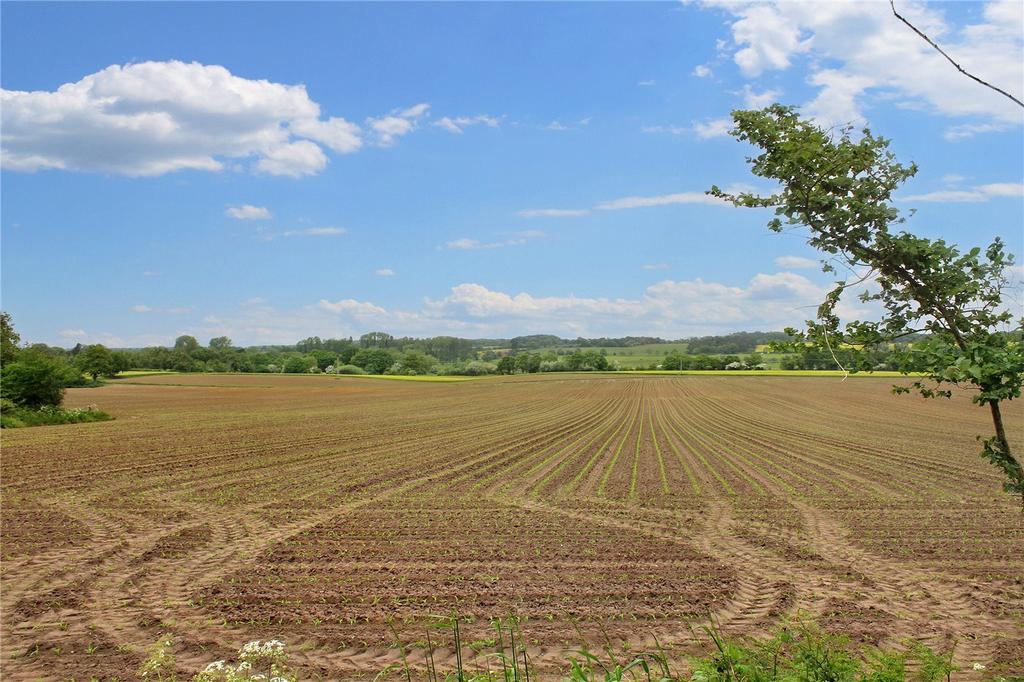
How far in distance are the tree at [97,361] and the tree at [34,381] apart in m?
59.5

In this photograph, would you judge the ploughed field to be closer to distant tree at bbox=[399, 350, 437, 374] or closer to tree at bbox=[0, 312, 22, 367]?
tree at bbox=[0, 312, 22, 367]

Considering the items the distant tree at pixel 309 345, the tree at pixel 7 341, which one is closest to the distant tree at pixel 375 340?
the distant tree at pixel 309 345

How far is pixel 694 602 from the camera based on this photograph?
29.8ft

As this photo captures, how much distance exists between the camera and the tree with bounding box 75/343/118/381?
92.4 m

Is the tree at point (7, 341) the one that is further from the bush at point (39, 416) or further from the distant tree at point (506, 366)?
the distant tree at point (506, 366)

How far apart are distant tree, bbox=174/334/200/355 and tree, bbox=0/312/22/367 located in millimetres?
78062

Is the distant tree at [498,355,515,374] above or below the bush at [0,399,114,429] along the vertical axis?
above

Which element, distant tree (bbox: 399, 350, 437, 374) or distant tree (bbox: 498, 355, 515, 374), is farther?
distant tree (bbox: 399, 350, 437, 374)

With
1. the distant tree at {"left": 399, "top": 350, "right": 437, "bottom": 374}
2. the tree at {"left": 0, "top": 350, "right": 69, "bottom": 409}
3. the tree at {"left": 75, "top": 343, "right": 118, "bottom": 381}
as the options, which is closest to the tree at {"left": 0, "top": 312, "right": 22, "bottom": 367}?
the tree at {"left": 0, "top": 350, "right": 69, "bottom": 409}

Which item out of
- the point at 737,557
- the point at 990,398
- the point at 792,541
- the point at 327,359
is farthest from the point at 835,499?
the point at 327,359

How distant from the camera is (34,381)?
35.3 m

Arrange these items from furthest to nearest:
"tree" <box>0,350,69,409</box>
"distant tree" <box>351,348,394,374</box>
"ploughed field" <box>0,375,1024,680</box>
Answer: "distant tree" <box>351,348,394,374</box>
"tree" <box>0,350,69,409</box>
"ploughed field" <box>0,375,1024,680</box>

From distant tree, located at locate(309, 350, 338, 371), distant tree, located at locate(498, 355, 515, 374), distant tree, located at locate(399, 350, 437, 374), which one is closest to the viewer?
distant tree, located at locate(498, 355, 515, 374)

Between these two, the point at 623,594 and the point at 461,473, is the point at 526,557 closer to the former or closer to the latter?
the point at 623,594
